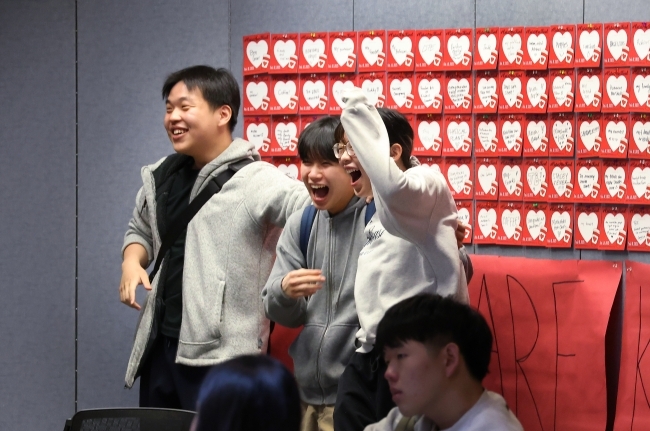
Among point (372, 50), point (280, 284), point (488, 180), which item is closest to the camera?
point (280, 284)

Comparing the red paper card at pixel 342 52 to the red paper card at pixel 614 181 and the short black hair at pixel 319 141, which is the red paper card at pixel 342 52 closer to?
the short black hair at pixel 319 141

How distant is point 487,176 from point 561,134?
320mm

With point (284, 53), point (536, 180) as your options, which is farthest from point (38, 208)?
point (536, 180)

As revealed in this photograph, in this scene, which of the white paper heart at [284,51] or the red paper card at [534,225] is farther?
the white paper heart at [284,51]

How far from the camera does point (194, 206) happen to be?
3.14 metres

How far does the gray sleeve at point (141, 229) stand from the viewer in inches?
130

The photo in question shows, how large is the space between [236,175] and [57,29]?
1416mm

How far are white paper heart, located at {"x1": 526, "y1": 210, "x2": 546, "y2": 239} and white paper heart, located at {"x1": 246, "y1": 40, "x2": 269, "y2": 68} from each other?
4.18 ft

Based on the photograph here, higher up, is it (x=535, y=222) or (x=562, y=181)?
(x=562, y=181)

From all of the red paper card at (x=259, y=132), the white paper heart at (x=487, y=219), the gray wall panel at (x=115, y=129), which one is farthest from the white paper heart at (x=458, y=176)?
the gray wall panel at (x=115, y=129)

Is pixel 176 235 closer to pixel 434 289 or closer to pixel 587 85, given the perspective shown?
pixel 434 289

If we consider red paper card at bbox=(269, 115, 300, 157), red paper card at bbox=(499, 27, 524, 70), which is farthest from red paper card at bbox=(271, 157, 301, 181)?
red paper card at bbox=(499, 27, 524, 70)

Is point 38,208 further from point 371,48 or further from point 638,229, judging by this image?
point 638,229

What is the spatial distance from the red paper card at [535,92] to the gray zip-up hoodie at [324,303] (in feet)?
3.18
